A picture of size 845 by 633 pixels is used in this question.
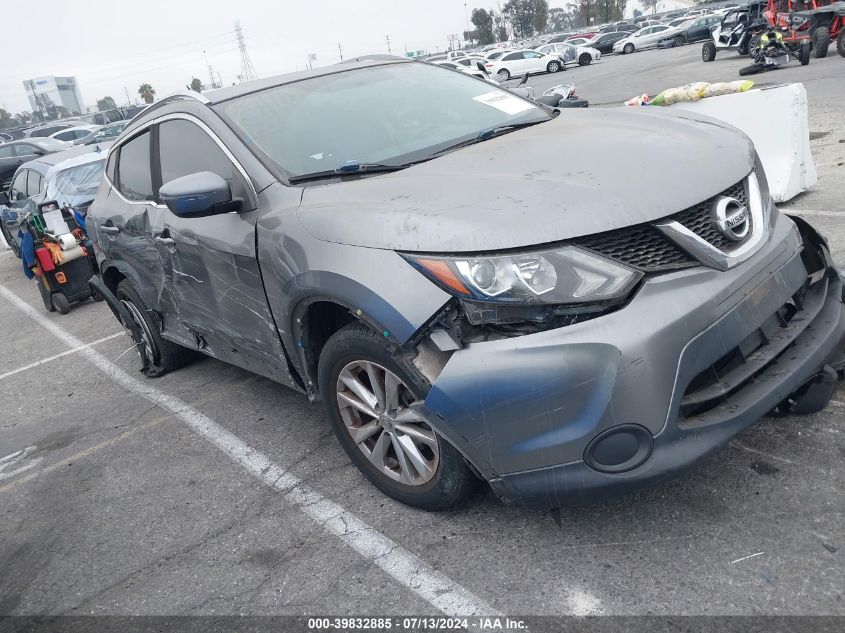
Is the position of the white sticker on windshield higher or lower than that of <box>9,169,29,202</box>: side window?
higher

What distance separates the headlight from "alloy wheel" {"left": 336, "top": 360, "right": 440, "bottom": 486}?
52 cm

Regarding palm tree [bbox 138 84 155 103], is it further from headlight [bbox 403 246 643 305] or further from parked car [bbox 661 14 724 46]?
headlight [bbox 403 246 643 305]

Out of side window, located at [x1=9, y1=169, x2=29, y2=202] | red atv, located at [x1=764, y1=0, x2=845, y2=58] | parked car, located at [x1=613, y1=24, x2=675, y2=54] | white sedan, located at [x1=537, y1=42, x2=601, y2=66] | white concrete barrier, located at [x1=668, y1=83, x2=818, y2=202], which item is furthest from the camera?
parked car, located at [x1=613, y1=24, x2=675, y2=54]

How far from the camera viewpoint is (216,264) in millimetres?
3572

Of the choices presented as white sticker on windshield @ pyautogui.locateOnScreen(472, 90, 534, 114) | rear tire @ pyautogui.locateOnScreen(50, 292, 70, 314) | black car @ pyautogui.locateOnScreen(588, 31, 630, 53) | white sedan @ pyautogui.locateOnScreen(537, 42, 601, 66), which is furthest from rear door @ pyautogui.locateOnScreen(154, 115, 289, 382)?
black car @ pyautogui.locateOnScreen(588, 31, 630, 53)

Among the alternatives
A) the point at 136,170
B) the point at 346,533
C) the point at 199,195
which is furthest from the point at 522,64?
the point at 346,533

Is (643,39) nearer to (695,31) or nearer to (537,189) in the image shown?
(695,31)

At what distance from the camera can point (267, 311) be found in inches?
131

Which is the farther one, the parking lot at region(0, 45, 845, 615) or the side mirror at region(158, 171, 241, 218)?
the side mirror at region(158, 171, 241, 218)

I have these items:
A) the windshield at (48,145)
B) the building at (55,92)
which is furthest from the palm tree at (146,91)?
the windshield at (48,145)

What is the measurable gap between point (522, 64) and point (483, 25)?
215ft

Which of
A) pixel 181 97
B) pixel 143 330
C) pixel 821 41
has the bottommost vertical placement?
pixel 821 41

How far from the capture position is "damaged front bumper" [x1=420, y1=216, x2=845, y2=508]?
7.41 feet

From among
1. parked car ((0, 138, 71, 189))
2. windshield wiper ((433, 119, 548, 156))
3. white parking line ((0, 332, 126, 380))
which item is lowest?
white parking line ((0, 332, 126, 380))
